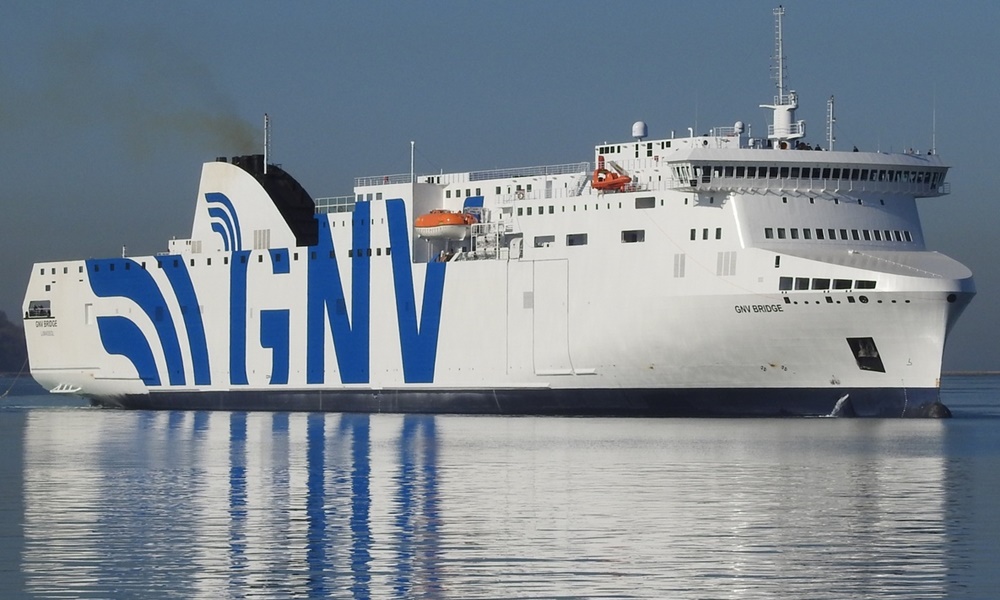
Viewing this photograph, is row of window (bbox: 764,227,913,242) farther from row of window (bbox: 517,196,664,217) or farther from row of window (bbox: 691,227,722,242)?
row of window (bbox: 517,196,664,217)

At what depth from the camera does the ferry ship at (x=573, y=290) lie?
46.5 metres

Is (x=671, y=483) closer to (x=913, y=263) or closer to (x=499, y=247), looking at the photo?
(x=913, y=263)

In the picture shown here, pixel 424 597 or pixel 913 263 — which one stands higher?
pixel 913 263

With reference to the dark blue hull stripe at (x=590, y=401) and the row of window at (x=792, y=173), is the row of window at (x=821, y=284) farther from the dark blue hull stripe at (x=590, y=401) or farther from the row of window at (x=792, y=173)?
the row of window at (x=792, y=173)

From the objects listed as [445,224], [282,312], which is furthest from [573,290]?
[282,312]

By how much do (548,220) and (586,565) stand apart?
34065mm

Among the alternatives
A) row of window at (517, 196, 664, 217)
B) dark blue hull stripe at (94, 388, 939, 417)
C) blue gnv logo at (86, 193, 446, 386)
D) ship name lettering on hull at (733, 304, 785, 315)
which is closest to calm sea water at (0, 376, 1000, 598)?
dark blue hull stripe at (94, 388, 939, 417)

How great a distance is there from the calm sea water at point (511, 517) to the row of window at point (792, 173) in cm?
965

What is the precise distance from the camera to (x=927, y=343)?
45.8m

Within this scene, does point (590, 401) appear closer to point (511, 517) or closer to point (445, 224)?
point (445, 224)

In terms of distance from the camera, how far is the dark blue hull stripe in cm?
4650

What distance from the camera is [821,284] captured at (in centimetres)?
4606

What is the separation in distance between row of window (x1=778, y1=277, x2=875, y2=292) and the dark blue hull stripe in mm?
2922

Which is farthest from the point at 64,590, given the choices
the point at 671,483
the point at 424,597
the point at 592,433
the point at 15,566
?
the point at 592,433
